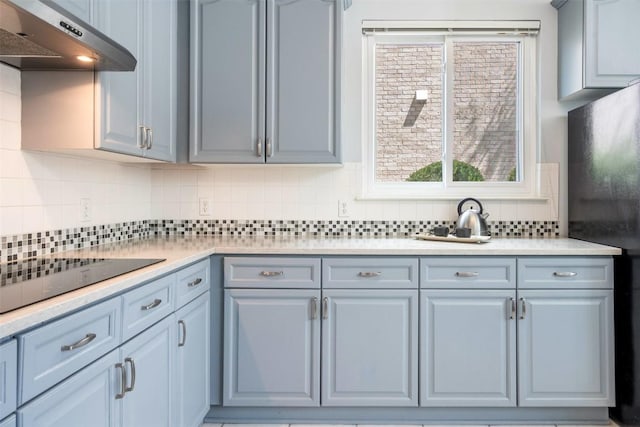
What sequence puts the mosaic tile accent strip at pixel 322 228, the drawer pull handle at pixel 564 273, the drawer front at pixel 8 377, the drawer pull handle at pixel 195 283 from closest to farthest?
1. the drawer front at pixel 8 377
2. the drawer pull handle at pixel 195 283
3. the drawer pull handle at pixel 564 273
4. the mosaic tile accent strip at pixel 322 228

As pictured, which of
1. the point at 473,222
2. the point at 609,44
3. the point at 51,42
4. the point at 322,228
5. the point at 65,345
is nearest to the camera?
the point at 65,345

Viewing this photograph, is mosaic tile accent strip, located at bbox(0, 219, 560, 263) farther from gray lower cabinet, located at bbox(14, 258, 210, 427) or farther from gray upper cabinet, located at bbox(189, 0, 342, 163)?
gray lower cabinet, located at bbox(14, 258, 210, 427)

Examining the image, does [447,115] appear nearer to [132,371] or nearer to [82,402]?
[132,371]

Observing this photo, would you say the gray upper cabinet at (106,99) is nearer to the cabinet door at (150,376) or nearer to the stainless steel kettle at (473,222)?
the cabinet door at (150,376)

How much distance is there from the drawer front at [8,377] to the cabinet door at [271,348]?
4.31 feet

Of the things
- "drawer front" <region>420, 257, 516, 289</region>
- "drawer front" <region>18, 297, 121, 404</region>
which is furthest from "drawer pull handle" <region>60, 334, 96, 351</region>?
"drawer front" <region>420, 257, 516, 289</region>

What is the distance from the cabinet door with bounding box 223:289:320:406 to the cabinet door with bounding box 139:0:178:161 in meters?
0.86

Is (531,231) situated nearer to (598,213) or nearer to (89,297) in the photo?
(598,213)

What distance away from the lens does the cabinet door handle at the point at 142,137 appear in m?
2.05

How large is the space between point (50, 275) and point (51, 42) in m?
0.74

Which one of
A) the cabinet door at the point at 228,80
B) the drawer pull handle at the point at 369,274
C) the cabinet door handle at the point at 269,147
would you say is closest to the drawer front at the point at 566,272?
the drawer pull handle at the point at 369,274

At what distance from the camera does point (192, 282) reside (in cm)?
201

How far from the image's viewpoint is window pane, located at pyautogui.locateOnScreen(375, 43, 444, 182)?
2943 millimetres

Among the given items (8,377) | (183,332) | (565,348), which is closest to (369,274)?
(183,332)
